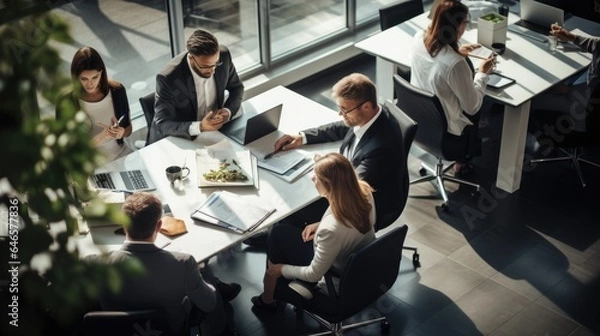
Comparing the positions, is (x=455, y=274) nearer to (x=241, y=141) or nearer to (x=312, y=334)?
(x=312, y=334)

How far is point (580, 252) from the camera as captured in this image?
5.30m

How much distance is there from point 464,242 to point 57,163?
15.1ft

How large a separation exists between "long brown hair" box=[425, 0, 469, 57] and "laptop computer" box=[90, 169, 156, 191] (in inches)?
82.6

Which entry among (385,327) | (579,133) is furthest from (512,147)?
(385,327)

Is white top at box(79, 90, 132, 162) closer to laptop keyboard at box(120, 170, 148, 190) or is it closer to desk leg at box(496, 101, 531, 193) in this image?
laptop keyboard at box(120, 170, 148, 190)

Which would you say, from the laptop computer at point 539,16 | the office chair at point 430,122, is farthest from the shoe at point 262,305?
the laptop computer at point 539,16

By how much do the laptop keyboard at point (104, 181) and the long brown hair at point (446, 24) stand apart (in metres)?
2.29

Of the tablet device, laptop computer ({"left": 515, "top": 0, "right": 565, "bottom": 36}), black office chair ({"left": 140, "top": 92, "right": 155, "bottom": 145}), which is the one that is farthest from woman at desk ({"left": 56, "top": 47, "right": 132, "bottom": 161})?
laptop computer ({"left": 515, "top": 0, "right": 565, "bottom": 36})

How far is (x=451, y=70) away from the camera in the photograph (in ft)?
17.5

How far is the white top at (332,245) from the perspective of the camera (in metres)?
3.97

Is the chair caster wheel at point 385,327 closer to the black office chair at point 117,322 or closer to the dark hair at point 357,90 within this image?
the dark hair at point 357,90

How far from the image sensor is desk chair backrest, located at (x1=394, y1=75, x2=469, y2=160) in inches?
211

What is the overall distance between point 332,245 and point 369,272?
226 mm

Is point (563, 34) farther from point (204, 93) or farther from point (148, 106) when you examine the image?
point (148, 106)
